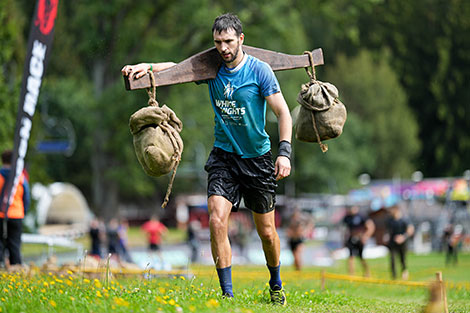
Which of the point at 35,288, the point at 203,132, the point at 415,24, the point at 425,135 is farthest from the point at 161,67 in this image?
the point at 425,135

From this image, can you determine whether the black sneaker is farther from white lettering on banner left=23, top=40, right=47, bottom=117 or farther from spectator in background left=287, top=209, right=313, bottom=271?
spectator in background left=287, top=209, right=313, bottom=271

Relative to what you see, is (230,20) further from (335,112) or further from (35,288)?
(35,288)

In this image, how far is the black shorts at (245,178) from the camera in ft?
20.3

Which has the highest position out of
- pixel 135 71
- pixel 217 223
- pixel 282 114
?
pixel 135 71

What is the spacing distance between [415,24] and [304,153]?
52.4 ft

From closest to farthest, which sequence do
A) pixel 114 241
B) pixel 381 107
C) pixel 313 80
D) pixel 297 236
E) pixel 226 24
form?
1. pixel 226 24
2. pixel 313 80
3. pixel 297 236
4. pixel 114 241
5. pixel 381 107

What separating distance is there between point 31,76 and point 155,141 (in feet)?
15.0

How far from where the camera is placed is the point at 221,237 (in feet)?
19.7

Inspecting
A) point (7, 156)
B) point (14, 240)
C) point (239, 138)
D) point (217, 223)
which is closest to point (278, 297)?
point (217, 223)

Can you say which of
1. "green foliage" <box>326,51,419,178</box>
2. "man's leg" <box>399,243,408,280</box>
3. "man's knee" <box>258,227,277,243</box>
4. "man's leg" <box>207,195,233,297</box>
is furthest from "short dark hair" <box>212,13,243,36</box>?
"green foliage" <box>326,51,419,178</box>

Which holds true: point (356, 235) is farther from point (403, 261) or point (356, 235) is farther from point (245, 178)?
point (245, 178)

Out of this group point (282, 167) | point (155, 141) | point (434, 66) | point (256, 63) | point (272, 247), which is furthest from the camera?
point (434, 66)

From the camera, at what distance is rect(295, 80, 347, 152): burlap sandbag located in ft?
21.7

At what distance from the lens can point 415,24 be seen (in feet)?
156
